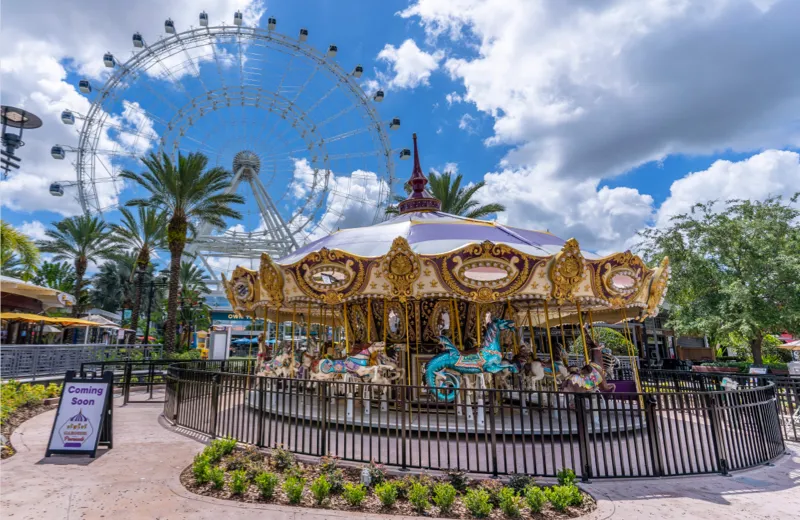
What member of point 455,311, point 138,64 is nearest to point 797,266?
point 455,311

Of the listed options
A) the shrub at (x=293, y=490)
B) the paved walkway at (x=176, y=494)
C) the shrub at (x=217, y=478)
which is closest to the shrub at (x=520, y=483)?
the paved walkway at (x=176, y=494)

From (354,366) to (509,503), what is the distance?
494cm

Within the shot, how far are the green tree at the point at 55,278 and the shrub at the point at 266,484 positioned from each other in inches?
1588

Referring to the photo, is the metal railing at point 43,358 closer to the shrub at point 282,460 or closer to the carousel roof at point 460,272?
the carousel roof at point 460,272

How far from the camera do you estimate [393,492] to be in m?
4.41

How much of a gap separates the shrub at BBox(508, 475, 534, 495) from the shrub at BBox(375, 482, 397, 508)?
128 cm

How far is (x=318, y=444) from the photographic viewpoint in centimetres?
602

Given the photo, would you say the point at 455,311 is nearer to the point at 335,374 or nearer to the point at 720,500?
the point at 335,374

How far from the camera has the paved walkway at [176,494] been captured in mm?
4207

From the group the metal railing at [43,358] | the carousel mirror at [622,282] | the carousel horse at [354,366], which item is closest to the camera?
the carousel horse at [354,366]

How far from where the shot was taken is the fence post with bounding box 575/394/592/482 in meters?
5.18

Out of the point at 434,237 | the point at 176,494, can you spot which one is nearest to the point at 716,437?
the point at 434,237

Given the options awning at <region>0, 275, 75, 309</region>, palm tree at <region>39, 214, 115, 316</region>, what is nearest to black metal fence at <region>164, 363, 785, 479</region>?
awning at <region>0, 275, 75, 309</region>

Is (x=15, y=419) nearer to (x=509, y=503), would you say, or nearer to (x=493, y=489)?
(x=493, y=489)
